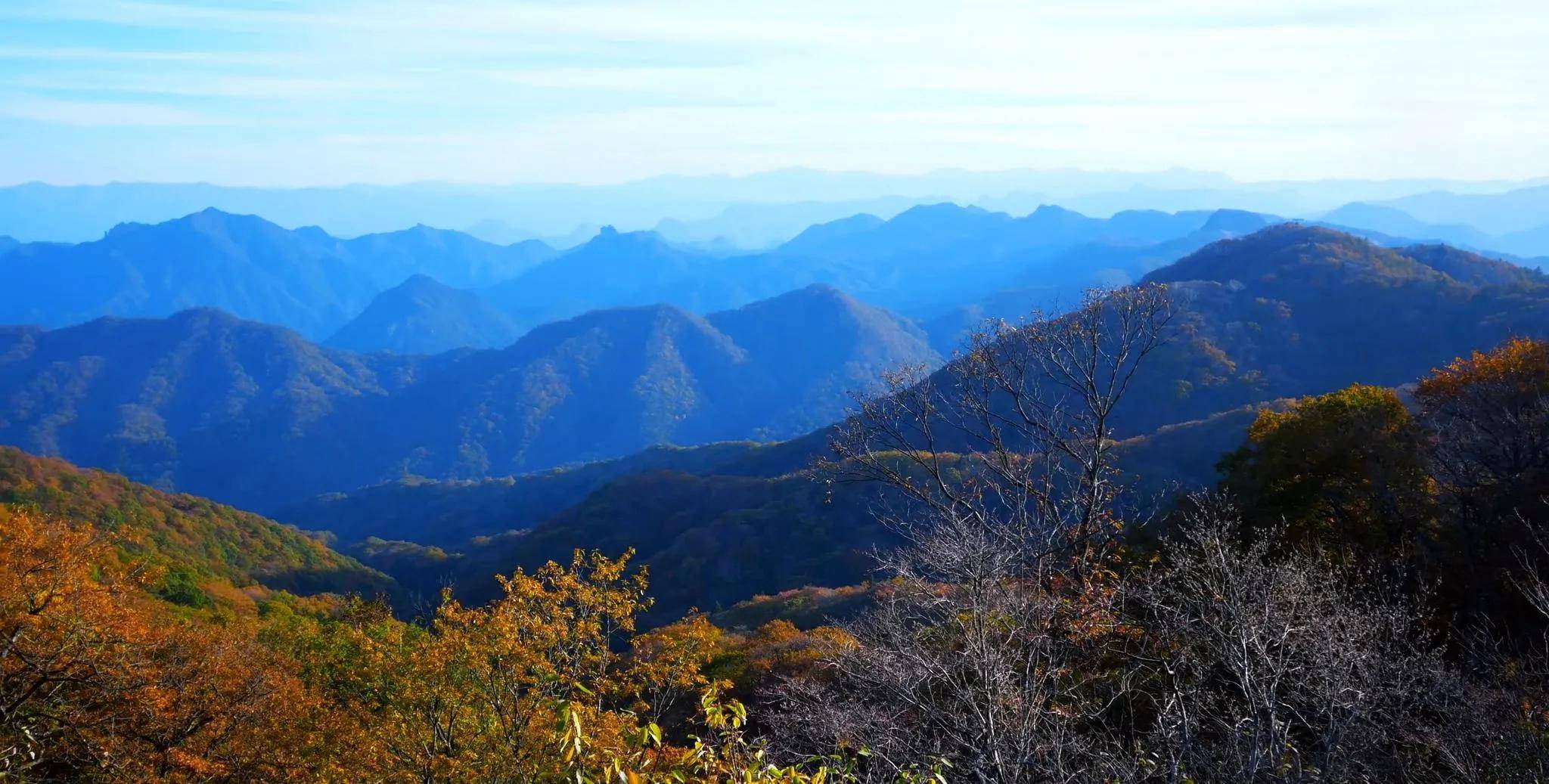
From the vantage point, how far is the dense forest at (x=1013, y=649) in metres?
9.91

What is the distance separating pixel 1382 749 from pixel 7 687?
822 inches

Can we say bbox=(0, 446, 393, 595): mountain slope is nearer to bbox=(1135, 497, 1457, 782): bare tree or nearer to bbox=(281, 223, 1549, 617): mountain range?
bbox=(281, 223, 1549, 617): mountain range

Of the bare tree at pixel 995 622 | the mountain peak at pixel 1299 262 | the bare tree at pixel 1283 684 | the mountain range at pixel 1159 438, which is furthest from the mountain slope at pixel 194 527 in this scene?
the mountain peak at pixel 1299 262

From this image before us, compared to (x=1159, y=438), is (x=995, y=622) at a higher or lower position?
higher

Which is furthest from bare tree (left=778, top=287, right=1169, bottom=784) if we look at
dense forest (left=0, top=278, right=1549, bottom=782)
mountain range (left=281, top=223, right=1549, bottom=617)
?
mountain range (left=281, top=223, right=1549, bottom=617)

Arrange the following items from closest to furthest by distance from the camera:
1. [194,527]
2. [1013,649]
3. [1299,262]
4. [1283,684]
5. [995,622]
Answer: [995,622]
[1283,684]
[1013,649]
[194,527]
[1299,262]


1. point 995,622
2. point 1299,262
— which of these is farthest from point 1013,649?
point 1299,262

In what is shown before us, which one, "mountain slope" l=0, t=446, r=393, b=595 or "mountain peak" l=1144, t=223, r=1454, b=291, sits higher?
"mountain peak" l=1144, t=223, r=1454, b=291

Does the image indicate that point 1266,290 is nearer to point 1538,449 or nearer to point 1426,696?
point 1538,449

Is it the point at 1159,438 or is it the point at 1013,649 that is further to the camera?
the point at 1159,438

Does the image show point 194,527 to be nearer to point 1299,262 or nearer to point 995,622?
point 995,622

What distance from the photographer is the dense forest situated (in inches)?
390

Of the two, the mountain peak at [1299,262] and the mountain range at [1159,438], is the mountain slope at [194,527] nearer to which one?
the mountain range at [1159,438]

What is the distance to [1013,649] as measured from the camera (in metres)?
12.3
